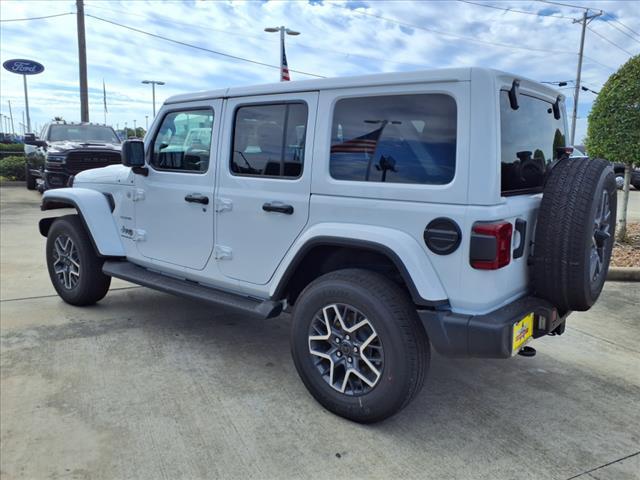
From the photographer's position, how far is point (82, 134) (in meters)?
11.9

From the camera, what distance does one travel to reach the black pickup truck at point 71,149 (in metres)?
10.4

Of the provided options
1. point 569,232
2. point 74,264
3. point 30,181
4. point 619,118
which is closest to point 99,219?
point 74,264

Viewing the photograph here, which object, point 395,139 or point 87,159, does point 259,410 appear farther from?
point 87,159

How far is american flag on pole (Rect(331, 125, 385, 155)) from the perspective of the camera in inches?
113

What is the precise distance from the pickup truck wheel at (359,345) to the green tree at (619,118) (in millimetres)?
5458

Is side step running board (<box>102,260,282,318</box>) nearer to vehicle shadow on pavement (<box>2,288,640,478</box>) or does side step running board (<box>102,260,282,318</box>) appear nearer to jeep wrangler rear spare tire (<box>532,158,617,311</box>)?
vehicle shadow on pavement (<box>2,288,640,478</box>)

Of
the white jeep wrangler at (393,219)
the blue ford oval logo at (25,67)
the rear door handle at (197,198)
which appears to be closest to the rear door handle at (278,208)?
the white jeep wrangler at (393,219)

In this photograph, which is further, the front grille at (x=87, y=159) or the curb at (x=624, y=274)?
the front grille at (x=87, y=159)

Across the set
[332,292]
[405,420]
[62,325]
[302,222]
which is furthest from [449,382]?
[62,325]

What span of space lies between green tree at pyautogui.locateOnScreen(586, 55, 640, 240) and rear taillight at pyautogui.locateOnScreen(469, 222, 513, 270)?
5300mm

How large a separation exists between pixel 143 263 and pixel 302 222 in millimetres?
1842

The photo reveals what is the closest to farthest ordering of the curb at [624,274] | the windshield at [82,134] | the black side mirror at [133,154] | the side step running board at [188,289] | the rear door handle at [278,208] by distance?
the rear door handle at [278,208] < the side step running board at [188,289] < the black side mirror at [133,154] < the curb at [624,274] < the windshield at [82,134]

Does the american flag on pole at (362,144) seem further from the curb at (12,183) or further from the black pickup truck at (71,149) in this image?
the curb at (12,183)

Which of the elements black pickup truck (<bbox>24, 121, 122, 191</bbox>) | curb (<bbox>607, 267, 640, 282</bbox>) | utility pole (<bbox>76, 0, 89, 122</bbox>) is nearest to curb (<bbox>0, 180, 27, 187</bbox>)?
utility pole (<bbox>76, 0, 89, 122</bbox>)
